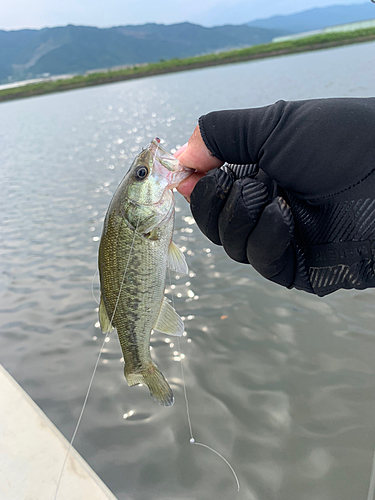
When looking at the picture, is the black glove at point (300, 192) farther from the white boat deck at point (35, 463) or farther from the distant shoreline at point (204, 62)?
the distant shoreline at point (204, 62)

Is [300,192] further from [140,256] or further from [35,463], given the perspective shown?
[35,463]

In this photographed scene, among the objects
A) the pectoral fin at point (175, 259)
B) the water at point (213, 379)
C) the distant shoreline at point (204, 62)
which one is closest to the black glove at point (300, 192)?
the pectoral fin at point (175, 259)

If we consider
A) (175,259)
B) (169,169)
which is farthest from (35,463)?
(169,169)

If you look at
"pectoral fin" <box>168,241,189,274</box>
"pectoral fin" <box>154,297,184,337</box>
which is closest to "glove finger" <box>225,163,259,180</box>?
"pectoral fin" <box>168,241,189,274</box>

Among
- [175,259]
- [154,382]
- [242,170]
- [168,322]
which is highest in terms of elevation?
[242,170]

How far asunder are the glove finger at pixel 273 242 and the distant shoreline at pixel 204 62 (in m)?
63.2

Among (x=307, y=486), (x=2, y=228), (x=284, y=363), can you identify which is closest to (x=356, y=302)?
(x=284, y=363)

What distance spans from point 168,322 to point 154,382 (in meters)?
0.46

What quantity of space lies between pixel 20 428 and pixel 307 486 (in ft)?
8.01

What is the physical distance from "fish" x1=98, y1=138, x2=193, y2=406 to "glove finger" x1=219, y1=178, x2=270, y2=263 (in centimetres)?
54

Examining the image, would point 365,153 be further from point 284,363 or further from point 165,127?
point 165,127

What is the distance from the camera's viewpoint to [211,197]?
2.10 metres

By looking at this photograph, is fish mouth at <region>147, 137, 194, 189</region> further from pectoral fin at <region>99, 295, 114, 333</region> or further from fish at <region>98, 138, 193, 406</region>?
pectoral fin at <region>99, 295, 114, 333</region>

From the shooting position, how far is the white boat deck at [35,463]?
231 cm
